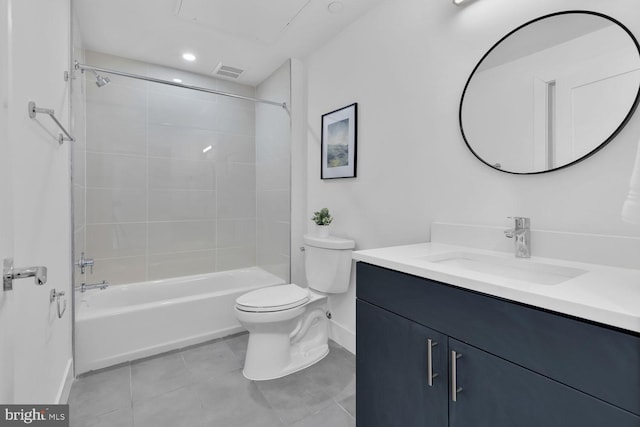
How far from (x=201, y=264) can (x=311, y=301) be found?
145 centimetres

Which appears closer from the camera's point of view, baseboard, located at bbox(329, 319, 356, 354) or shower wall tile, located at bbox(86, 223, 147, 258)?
baseboard, located at bbox(329, 319, 356, 354)

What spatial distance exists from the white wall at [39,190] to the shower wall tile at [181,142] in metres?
1.06

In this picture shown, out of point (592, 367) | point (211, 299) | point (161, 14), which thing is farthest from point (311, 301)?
point (161, 14)

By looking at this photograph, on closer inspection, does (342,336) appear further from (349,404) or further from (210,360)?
(210,360)

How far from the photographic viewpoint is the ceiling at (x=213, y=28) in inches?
76.5

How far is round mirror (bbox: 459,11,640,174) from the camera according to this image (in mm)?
1038

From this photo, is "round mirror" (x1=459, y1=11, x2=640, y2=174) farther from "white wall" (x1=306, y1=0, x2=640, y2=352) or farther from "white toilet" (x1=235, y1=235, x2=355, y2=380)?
"white toilet" (x1=235, y1=235, x2=355, y2=380)

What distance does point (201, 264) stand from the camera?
3.03m

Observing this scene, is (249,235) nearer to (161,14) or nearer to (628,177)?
(161,14)

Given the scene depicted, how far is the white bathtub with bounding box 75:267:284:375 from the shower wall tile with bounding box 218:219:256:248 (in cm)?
58

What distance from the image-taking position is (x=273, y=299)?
6.25 ft

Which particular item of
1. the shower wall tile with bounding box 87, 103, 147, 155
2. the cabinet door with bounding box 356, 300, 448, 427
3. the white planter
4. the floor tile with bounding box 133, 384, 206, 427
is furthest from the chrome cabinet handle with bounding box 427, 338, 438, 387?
the shower wall tile with bounding box 87, 103, 147, 155

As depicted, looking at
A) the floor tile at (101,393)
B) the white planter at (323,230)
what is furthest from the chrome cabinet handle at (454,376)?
the floor tile at (101,393)

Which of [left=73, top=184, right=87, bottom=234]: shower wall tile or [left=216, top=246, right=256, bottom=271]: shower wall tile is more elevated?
[left=73, top=184, right=87, bottom=234]: shower wall tile
